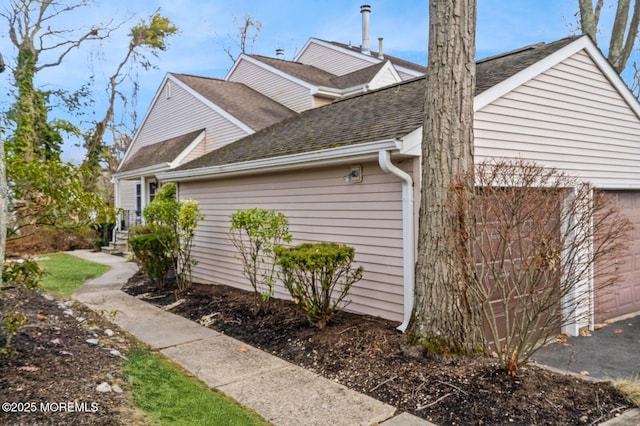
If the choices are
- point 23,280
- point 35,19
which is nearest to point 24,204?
point 23,280

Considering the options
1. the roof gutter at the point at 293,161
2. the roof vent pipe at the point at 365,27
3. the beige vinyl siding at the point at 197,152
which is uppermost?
the roof vent pipe at the point at 365,27

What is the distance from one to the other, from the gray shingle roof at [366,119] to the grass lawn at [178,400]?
3362 mm

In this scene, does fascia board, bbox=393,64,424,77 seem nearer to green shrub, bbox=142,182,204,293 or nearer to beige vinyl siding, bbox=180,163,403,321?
beige vinyl siding, bbox=180,163,403,321

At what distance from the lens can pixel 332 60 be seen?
18953 millimetres

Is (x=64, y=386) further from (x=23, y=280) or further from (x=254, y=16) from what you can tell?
(x=254, y=16)

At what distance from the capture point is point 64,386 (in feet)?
12.0

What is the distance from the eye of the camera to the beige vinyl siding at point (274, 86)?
49.1 ft

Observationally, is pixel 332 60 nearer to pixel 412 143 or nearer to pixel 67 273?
pixel 67 273

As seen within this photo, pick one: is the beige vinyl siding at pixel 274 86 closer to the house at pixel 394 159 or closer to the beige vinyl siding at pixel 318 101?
the beige vinyl siding at pixel 318 101

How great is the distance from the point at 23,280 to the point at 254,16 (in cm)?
2790

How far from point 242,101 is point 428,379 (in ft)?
43.0

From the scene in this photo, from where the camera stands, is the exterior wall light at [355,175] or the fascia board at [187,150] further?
the fascia board at [187,150]

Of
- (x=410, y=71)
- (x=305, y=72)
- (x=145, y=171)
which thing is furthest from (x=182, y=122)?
(x=410, y=71)

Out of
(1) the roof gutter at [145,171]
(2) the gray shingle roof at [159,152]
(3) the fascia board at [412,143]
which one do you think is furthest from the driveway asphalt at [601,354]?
(2) the gray shingle roof at [159,152]
